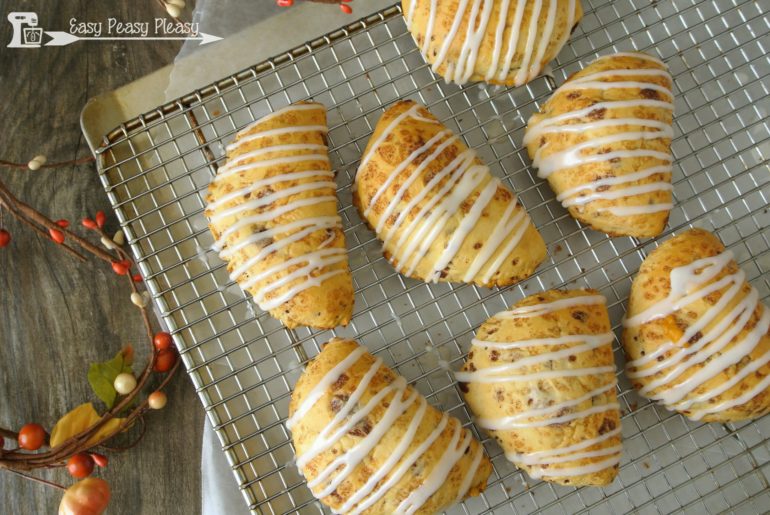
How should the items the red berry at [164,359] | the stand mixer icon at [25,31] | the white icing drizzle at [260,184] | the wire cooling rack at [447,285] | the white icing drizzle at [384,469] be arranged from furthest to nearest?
1. the stand mixer icon at [25,31]
2. the red berry at [164,359]
3. the wire cooling rack at [447,285]
4. the white icing drizzle at [260,184]
5. the white icing drizzle at [384,469]

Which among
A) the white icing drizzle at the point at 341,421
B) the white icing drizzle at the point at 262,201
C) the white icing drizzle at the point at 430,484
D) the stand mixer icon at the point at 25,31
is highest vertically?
the stand mixer icon at the point at 25,31

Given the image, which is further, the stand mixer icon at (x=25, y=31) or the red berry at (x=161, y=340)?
the stand mixer icon at (x=25, y=31)

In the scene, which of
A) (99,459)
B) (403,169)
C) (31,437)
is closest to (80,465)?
(99,459)

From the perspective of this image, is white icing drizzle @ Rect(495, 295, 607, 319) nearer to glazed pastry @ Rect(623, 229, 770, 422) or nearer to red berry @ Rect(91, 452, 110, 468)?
glazed pastry @ Rect(623, 229, 770, 422)

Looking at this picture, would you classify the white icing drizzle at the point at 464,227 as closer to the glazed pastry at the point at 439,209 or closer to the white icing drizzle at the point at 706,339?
the glazed pastry at the point at 439,209

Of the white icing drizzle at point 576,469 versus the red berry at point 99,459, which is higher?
the red berry at point 99,459

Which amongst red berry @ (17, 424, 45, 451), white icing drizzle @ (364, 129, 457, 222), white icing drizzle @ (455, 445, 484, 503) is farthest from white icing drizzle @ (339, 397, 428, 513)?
red berry @ (17, 424, 45, 451)

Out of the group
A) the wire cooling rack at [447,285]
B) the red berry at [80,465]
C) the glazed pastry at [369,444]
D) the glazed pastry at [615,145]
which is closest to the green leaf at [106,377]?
the red berry at [80,465]

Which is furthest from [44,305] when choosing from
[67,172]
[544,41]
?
[544,41]

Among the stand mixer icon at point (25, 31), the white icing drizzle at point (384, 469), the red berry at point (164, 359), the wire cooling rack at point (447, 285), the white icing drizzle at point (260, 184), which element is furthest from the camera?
the stand mixer icon at point (25, 31)
